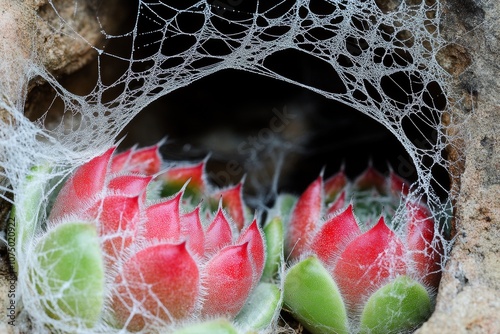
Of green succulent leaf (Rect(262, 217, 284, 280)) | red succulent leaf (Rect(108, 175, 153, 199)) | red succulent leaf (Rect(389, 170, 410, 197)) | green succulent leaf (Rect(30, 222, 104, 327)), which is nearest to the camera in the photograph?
green succulent leaf (Rect(30, 222, 104, 327))

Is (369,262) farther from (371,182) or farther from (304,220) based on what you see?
(371,182)

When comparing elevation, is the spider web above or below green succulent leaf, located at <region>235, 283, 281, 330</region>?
above

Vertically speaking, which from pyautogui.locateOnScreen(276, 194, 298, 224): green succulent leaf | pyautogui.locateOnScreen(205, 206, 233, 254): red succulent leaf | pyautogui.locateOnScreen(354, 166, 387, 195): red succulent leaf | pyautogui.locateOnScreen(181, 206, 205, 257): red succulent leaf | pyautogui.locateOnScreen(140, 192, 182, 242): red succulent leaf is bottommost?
pyautogui.locateOnScreen(276, 194, 298, 224): green succulent leaf

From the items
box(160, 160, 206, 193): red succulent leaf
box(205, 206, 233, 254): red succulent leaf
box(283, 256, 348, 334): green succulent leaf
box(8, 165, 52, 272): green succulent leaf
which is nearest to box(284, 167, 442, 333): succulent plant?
box(283, 256, 348, 334): green succulent leaf

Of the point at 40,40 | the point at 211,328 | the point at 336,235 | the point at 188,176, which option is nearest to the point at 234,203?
the point at 188,176

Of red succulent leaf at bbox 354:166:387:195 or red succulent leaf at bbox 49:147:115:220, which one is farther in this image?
red succulent leaf at bbox 354:166:387:195

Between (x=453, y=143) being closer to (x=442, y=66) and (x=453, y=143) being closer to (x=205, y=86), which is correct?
(x=442, y=66)

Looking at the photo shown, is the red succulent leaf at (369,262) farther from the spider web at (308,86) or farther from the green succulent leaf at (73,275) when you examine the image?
the green succulent leaf at (73,275)

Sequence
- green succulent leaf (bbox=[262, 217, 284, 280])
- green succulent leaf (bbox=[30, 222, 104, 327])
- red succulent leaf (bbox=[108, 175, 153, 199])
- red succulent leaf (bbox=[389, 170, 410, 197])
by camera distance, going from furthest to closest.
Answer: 1. red succulent leaf (bbox=[389, 170, 410, 197])
2. green succulent leaf (bbox=[262, 217, 284, 280])
3. red succulent leaf (bbox=[108, 175, 153, 199])
4. green succulent leaf (bbox=[30, 222, 104, 327])

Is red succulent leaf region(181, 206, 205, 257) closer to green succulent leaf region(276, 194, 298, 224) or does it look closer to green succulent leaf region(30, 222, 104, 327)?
green succulent leaf region(30, 222, 104, 327)
